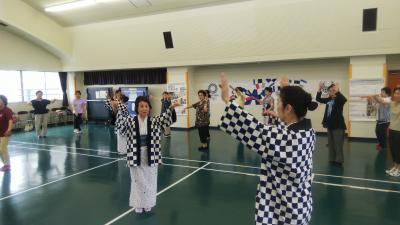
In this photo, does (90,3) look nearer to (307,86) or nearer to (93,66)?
(93,66)

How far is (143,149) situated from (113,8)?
8258 mm

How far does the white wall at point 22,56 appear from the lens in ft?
39.4

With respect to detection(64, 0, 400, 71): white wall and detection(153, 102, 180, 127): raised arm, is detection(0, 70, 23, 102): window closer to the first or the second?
detection(64, 0, 400, 71): white wall

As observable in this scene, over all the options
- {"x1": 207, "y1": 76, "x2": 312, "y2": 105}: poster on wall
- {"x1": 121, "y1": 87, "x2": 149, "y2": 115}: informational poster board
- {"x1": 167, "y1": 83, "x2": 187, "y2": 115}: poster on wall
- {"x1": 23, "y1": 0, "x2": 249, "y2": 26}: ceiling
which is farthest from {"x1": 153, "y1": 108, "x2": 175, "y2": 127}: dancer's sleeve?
{"x1": 121, "y1": 87, "x2": 149, "y2": 115}: informational poster board

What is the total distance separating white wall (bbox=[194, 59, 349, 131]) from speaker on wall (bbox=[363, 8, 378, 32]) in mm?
1688

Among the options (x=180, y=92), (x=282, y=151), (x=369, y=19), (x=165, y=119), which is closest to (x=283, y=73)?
(x=369, y=19)

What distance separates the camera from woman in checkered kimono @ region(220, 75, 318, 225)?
160cm

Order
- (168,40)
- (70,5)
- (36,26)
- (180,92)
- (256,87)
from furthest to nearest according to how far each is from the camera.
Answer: (180,92)
(36,26)
(256,87)
(168,40)
(70,5)

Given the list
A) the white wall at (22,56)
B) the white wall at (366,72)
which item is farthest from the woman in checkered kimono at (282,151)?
A: the white wall at (22,56)

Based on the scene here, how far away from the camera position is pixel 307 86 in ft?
34.4

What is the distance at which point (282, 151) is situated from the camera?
1.59 meters

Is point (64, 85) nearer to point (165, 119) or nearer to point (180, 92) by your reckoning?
point (180, 92)

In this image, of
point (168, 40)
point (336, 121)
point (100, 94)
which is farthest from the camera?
point (100, 94)

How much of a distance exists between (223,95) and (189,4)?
872cm
